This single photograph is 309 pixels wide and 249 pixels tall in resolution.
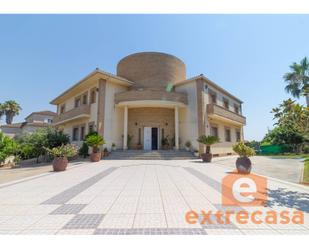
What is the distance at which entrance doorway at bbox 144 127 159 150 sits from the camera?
61.4 ft

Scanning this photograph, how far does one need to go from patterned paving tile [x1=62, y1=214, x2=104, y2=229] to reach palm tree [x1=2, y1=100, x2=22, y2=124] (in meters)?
49.0

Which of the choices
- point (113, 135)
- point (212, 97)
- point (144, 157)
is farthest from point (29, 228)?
point (212, 97)

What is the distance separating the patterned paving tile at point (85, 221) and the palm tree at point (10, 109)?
49.0 meters

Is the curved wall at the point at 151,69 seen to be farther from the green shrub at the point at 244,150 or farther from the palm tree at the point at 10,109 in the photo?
the palm tree at the point at 10,109

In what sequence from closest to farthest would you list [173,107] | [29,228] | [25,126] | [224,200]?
[29,228], [224,200], [173,107], [25,126]

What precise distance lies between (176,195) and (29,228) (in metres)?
3.32

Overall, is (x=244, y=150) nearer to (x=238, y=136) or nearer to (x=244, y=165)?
(x=244, y=165)

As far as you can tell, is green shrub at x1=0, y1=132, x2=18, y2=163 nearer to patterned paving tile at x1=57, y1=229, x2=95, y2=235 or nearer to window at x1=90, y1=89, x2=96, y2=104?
window at x1=90, y1=89, x2=96, y2=104

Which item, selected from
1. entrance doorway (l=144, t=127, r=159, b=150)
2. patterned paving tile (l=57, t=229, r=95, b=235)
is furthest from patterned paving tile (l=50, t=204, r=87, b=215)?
entrance doorway (l=144, t=127, r=159, b=150)

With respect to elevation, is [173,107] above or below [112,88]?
below
